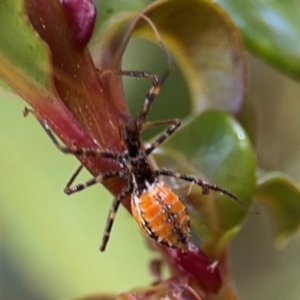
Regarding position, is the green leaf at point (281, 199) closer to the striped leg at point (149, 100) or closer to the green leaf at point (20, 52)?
the striped leg at point (149, 100)

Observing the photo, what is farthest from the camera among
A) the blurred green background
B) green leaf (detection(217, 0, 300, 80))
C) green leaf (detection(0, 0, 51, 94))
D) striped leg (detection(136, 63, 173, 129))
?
the blurred green background

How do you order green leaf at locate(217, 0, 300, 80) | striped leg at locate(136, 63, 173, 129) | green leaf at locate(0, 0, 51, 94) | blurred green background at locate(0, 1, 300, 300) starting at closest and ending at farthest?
green leaf at locate(0, 0, 51, 94) → green leaf at locate(217, 0, 300, 80) → striped leg at locate(136, 63, 173, 129) → blurred green background at locate(0, 1, 300, 300)

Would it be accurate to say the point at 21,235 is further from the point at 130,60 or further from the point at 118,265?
the point at 130,60

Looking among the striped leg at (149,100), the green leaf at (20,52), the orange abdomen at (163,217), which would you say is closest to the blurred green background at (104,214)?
the striped leg at (149,100)

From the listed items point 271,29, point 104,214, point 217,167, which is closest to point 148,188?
point 217,167

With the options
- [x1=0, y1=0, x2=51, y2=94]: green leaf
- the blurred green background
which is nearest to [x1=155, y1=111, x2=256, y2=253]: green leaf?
[x1=0, y1=0, x2=51, y2=94]: green leaf

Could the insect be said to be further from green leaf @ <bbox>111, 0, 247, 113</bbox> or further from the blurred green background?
the blurred green background

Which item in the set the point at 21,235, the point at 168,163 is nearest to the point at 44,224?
the point at 21,235
